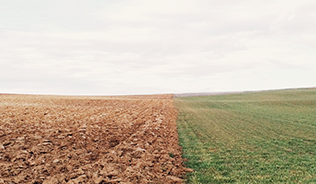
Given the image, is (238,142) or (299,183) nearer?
(299,183)

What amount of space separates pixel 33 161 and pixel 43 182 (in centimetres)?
220

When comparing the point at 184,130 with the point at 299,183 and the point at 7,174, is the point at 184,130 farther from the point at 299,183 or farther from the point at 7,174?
the point at 7,174

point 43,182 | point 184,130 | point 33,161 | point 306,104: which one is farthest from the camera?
point 306,104

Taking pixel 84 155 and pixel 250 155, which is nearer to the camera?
pixel 84 155

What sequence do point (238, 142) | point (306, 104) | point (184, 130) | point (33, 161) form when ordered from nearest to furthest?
point (33, 161) < point (238, 142) < point (184, 130) < point (306, 104)

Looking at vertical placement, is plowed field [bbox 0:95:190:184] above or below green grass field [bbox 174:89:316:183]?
above

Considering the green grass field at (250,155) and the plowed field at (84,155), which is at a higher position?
the plowed field at (84,155)

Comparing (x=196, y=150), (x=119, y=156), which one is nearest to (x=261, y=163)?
(x=196, y=150)

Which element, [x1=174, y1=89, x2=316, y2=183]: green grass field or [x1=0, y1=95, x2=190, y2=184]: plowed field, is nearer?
[x1=0, y1=95, x2=190, y2=184]: plowed field

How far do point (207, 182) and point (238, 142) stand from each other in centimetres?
704

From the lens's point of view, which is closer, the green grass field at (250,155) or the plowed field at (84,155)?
the plowed field at (84,155)

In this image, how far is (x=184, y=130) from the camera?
18.8 metres

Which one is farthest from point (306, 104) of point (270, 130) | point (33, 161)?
point (33, 161)

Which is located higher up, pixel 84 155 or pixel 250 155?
pixel 84 155
